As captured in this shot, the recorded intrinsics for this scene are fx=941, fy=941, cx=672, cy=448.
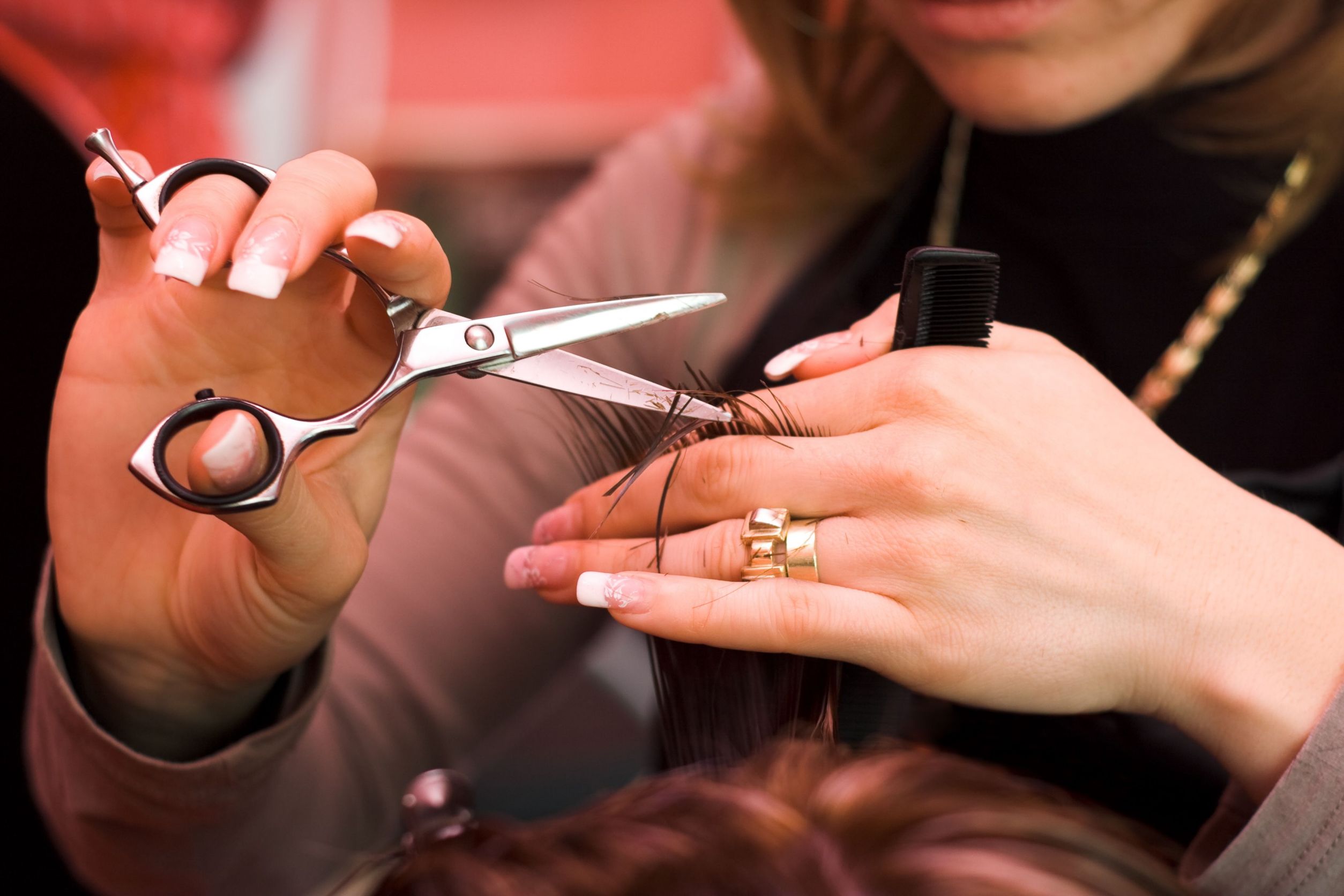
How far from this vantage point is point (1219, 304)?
723mm

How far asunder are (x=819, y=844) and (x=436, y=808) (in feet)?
0.65

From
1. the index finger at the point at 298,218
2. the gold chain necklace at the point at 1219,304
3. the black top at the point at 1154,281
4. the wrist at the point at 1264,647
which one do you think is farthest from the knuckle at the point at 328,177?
the gold chain necklace at the point at 1219,304

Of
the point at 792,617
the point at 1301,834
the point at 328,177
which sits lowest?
the point at 1301,834

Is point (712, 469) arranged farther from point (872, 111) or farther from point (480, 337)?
point (872, 111)

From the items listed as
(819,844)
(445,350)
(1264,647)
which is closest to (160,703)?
(445,350)

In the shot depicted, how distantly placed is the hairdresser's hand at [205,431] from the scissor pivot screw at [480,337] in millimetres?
26

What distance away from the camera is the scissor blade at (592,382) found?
0.45 meters

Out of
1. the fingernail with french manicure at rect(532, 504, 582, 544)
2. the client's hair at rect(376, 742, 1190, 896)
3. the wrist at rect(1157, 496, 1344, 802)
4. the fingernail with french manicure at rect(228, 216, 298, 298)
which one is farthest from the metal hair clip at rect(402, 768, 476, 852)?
the wrist at rect(1157, 496, 1344, 802)

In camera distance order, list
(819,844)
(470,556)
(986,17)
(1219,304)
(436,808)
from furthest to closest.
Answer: (470,556) → (1219,304) → (986,17) → (436,808) → (819,844)

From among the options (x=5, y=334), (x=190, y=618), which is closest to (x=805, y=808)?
(x=190, y=618)

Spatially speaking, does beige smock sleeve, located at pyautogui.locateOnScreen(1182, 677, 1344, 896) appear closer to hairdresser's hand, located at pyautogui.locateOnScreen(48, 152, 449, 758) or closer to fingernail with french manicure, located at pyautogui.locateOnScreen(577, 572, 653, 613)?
fingernail with french manicure, located at pyautogui.locateOnScreen(577, 572, 653, 613)

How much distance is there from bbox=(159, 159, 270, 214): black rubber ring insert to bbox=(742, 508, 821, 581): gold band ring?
27cm

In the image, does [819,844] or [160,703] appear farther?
[160,703]

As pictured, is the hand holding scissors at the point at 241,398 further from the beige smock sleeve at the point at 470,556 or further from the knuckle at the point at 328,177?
the beige smock sleeve at the point at 470,556
